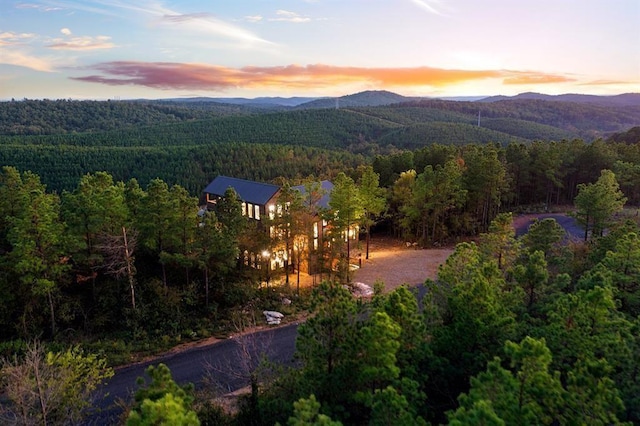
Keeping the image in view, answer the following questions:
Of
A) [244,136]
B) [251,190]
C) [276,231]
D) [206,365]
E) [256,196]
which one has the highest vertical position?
[244,136]

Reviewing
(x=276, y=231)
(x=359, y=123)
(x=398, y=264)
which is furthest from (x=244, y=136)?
(x=276, y=231)

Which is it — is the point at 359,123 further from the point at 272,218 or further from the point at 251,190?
the point at 272,218

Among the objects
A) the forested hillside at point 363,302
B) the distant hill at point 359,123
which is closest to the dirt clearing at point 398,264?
the forested hillside at point 363,302

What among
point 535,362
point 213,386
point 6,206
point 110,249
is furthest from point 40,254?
point 535,362

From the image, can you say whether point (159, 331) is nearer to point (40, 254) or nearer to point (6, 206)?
point (40, 254)

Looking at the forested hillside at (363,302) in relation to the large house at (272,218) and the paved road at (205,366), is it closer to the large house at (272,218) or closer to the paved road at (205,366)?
the large house at (272,218)

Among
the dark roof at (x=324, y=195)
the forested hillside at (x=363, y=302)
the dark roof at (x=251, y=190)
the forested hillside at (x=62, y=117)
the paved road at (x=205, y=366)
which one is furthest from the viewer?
the forested hillside at (x=62, y=117)
